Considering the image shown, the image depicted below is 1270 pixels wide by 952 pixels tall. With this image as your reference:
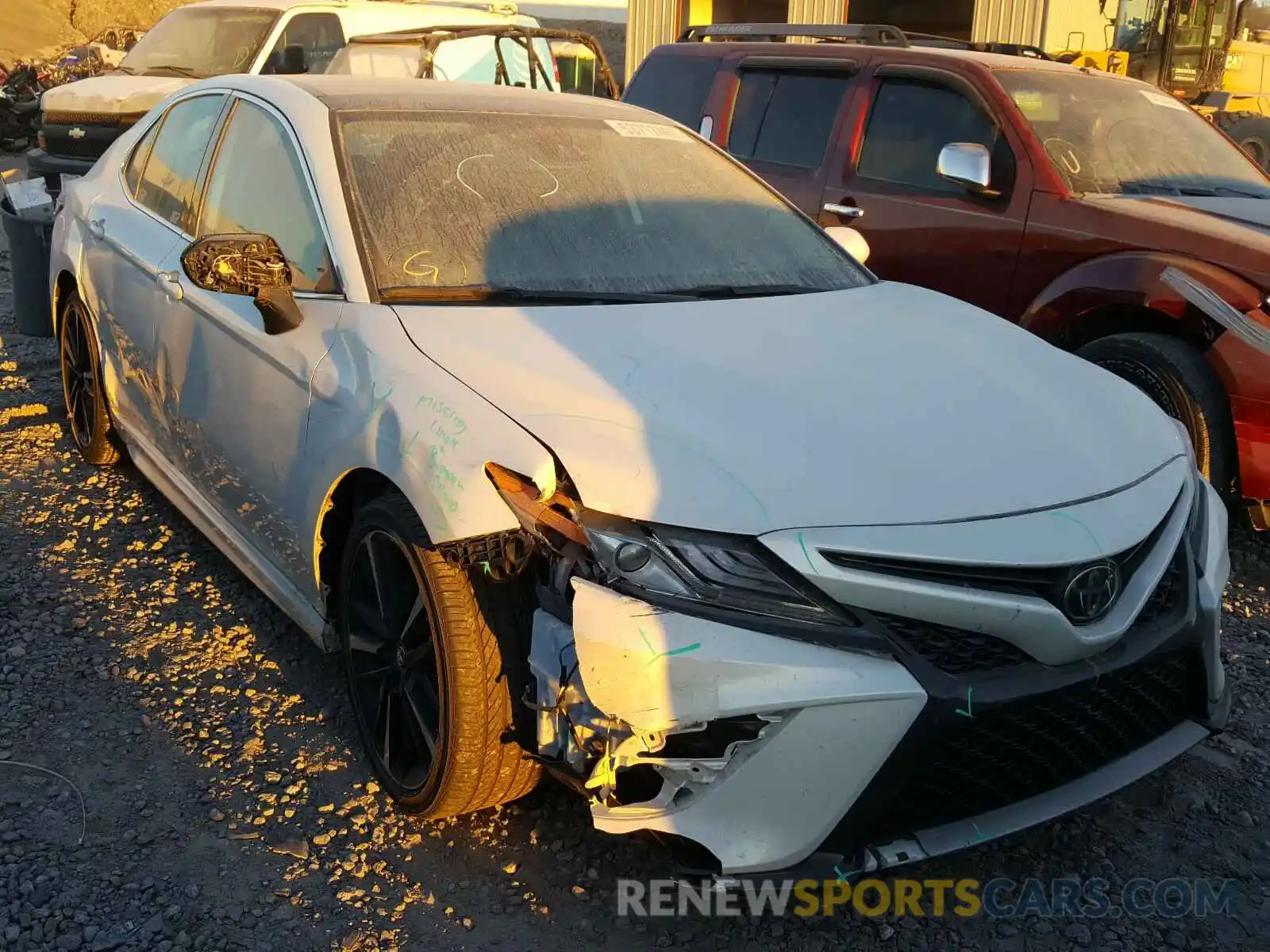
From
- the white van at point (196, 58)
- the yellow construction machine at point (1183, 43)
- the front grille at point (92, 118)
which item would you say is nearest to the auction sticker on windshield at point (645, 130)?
the white van at point (196, 58)

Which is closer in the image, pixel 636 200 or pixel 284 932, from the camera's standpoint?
pixel 284 932

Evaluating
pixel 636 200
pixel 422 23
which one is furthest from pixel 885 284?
pixel 422 23

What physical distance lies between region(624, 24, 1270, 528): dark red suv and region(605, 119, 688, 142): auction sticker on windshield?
1.76m

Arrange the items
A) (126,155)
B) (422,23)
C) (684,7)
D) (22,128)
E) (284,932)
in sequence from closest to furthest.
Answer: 1. (284,932)
2. (126,155)
3. (422,23)
4. (22,128)
5. (684,7)

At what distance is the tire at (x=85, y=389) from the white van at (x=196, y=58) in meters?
5.32

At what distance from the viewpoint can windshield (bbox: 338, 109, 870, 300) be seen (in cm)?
309

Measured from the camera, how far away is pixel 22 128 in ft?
58.6

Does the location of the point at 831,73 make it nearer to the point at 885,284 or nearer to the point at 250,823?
the point at 885,284

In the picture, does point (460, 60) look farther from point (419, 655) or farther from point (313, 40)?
point (419, 655)

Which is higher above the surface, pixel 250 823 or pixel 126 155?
pixel 126 155

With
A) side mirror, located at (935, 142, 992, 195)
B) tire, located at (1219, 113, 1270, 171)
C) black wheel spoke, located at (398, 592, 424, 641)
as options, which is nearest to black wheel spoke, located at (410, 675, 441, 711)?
black wheel spoke, located at (398, 592, 424, 641)

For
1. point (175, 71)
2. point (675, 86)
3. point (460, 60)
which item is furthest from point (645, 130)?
point (175, 71)

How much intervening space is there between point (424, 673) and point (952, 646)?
48.5 inches

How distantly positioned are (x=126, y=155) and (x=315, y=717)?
2.64 meters
